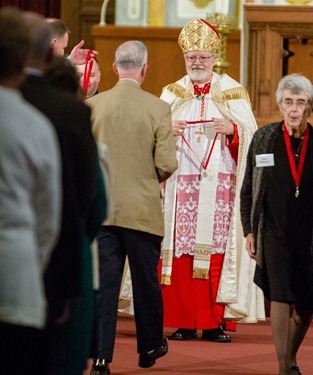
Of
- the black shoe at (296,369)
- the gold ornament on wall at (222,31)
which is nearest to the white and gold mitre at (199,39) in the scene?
the gold ornament on wall at (222,31)

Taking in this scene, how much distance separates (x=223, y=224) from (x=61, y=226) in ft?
15.7

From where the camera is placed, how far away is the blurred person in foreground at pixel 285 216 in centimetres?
621

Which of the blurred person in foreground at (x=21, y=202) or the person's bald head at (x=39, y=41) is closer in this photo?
the blurred person in foreground at (x=21, y=202)

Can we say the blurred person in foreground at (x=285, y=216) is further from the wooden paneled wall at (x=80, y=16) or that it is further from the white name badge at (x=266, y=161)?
the wooden paneled wall at (x=80, y=16)

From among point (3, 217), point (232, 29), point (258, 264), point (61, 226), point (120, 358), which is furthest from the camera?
point (232, 29)

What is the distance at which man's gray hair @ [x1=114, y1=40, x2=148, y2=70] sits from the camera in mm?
6355

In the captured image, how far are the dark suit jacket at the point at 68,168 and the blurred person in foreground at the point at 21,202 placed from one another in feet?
0.75

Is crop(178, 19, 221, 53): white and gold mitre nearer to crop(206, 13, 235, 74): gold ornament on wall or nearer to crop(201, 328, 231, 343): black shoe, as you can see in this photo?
crop(201, 328, 231, 343): black shoe

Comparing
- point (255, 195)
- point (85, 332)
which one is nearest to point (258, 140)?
point (255, 195)

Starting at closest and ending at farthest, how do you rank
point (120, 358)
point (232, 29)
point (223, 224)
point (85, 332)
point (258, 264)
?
point (85, 332) → point (258, 264) → point (120, 358) → point (223, 224) → point (232, 29)

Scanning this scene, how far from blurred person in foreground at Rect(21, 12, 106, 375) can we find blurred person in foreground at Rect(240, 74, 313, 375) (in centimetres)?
254

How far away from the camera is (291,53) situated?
11375 mm

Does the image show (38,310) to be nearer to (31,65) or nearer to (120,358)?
(31,65)

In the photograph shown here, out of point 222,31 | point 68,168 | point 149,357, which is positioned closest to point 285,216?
point 149,357
